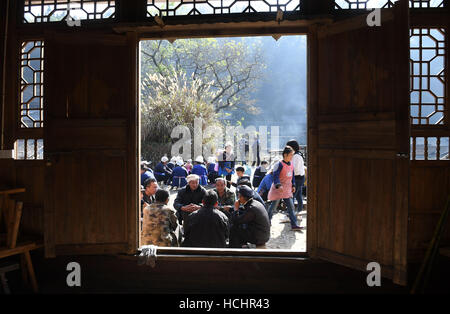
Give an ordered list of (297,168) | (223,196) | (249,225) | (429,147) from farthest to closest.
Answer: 1. (297,168)
2. (223,196)
3. (249,225)
4. (429,147)

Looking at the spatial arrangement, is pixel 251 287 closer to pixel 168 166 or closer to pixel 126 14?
pixel 126 14

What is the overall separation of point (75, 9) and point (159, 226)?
2.43 metres

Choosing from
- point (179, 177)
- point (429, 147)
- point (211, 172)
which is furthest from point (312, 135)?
point (211, 172)

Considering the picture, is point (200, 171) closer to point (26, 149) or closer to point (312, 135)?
point (26, 149)

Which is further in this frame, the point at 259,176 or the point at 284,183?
the point at 259,176

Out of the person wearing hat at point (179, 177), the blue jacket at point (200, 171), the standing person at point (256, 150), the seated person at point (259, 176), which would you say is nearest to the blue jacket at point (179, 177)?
the person wearing hat at point (179, 177)

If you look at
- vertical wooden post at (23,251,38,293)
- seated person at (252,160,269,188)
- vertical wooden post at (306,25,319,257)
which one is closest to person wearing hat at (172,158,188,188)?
seated person at (252,160,269,188)

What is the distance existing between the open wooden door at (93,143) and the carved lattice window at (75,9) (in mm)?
470

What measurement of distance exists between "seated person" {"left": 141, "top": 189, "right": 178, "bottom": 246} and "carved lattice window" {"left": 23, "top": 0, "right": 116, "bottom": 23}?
1.99 meters

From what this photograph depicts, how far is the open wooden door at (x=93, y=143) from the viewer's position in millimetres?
3328

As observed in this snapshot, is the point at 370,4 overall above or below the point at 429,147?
above

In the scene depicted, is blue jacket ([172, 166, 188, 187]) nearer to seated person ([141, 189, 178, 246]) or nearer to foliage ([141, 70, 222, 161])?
foliage ([141, 70, 222, 161])

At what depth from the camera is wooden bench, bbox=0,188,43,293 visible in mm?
3247

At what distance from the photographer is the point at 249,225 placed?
158 inches
